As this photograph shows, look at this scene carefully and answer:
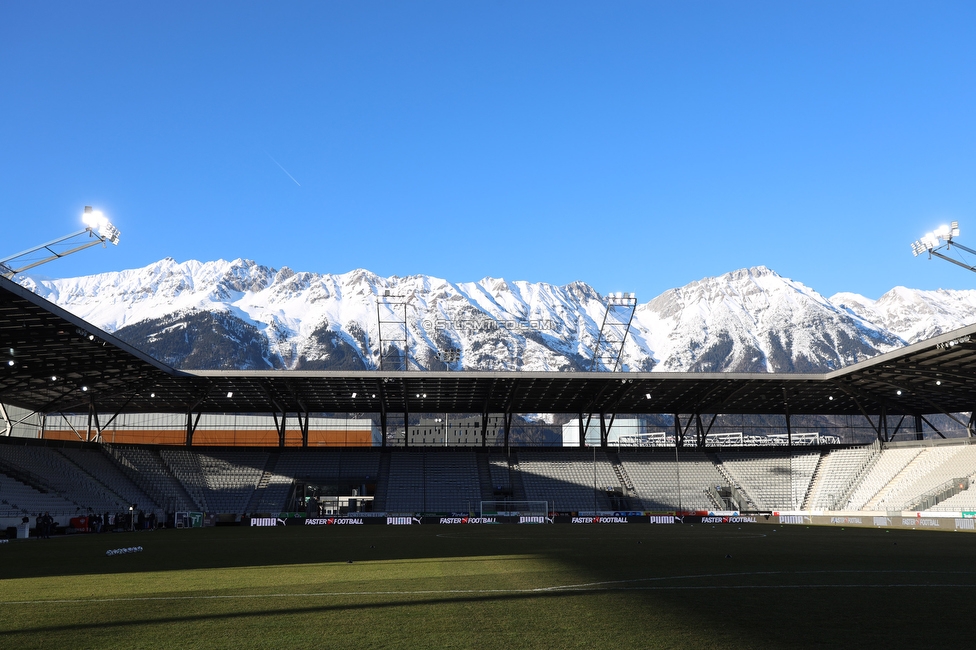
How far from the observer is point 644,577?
17906mm

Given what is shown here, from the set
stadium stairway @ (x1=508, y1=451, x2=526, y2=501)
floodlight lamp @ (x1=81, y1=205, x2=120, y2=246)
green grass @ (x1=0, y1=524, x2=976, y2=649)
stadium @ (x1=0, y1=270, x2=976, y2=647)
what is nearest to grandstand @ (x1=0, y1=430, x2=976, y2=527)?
stadium stairway @ (x1=508, y1=451, x2=526, y2=501)

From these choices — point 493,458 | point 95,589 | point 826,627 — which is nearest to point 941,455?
point 493,458

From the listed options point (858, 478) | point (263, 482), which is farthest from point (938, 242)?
point (263, 482)

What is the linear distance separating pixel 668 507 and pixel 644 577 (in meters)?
53.8

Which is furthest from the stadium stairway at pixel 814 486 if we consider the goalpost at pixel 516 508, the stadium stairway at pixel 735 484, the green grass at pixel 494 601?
the green grass at pixel 494 601

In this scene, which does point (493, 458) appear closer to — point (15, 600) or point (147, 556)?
point (147, 556)

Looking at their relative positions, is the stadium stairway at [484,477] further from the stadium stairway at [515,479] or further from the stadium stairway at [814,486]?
the stadium stairway at [814,486]

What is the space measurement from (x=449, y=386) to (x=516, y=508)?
12598 millimetres

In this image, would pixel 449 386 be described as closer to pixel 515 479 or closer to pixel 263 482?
pixel 515 479

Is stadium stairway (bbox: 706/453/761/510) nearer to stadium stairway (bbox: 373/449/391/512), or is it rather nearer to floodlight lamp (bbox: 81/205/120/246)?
stadium stairway (bbox: 373/449/391/512)

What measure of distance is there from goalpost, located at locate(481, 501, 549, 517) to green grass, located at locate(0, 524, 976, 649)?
40.1 m

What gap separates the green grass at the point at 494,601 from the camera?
1034 centimetres

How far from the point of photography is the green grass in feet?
33.9

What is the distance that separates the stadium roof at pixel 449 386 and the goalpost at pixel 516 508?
388 inches
